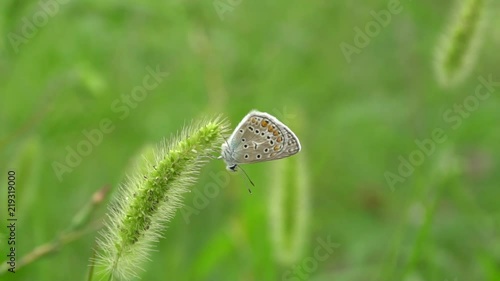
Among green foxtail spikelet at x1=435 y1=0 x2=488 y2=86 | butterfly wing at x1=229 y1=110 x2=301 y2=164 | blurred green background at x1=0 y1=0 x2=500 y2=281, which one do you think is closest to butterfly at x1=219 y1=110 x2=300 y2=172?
butterfly wing at x1=229 y1=110 x2=301 y2=164

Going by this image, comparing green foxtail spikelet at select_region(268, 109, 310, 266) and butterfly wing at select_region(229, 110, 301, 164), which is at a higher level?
green foxtail spikelet at select_region(268, 109, 310, 266)

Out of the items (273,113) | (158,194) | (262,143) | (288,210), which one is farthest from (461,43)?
(158,194)

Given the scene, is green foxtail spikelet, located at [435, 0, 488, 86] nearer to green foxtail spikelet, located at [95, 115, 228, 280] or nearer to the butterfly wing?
the butterfly wing

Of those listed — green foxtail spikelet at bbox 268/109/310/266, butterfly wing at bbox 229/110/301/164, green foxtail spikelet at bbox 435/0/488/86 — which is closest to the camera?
butterfly wing at bbox 229/110/301/164

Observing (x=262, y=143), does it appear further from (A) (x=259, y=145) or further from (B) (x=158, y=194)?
(B) (x=158, y=194)

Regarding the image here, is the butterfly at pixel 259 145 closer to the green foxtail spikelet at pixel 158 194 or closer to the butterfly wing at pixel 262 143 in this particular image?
the butterfly wing at pixel 262 143

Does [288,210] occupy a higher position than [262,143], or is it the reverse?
[288,210]
